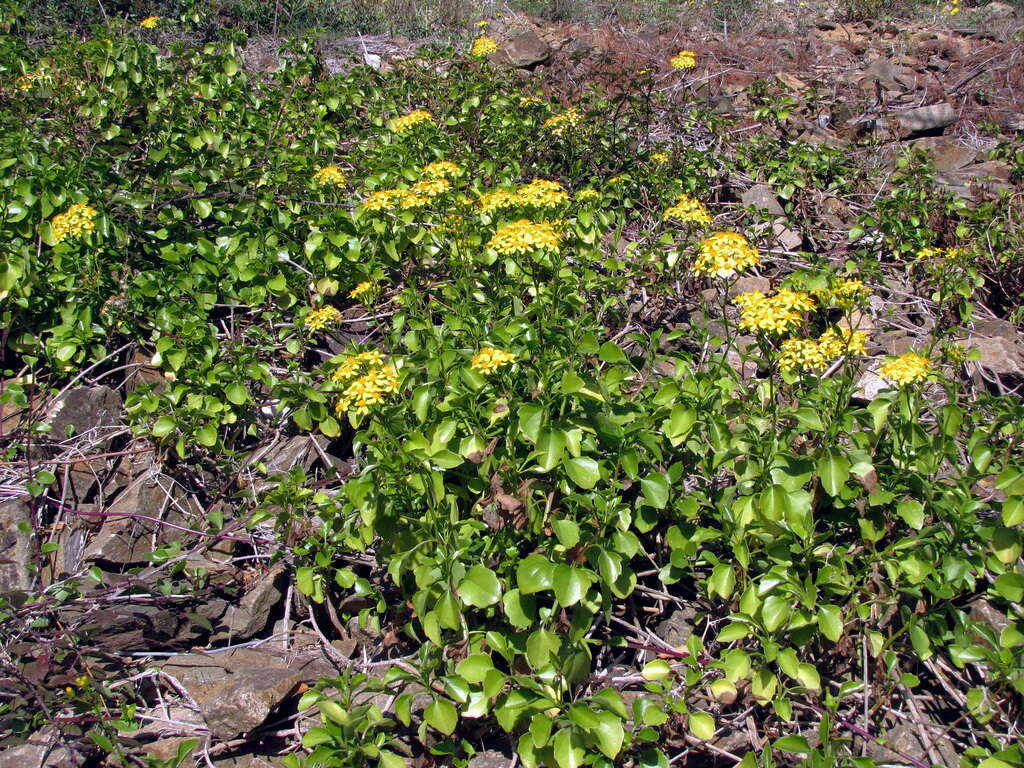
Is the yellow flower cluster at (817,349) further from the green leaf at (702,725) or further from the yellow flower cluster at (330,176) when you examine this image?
the yellow flower cluster at (330,176)

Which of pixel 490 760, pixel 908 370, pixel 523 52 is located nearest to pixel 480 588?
pixel 490 760

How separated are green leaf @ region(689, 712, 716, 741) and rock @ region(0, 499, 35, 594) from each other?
2.54 meters

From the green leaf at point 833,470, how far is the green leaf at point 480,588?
1.07 metres

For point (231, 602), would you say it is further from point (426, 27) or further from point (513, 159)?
point (426, 27)

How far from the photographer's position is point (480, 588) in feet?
7.55

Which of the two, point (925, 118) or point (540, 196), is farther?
point (925, 118)

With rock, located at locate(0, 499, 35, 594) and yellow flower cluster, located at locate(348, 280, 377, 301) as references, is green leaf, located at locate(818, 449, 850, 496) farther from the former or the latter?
rock, located at locate(0, 499, 35, 594)

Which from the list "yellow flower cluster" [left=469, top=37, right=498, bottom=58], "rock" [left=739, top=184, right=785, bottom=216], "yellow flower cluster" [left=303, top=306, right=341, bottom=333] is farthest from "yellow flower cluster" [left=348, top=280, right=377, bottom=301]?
"yellow flower cluster" [left=469, top=37, right=498, bottom=58]

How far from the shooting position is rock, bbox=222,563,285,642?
294 centimetres

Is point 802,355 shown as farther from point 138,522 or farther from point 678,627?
point 138,522

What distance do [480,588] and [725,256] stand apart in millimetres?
1427

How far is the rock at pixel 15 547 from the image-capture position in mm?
3035

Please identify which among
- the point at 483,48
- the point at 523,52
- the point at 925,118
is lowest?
the point at 925,118

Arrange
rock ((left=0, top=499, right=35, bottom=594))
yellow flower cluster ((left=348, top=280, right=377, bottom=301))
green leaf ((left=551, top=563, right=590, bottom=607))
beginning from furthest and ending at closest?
yellow flower cluster ((left=348, top=280, right=377, bottom=301)) → rock ((left=0, top=499, right=35, bottom=594)) → green leaf ((left=551, top=563, right=590, bottom=607))
